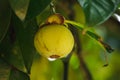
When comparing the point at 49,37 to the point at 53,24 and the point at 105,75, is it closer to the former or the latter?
the point at 53,24

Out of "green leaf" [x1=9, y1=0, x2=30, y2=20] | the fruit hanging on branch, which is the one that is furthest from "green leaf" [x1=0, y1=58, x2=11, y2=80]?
"green leaf" [x1=9, y1=0, x2=30, y2=20]

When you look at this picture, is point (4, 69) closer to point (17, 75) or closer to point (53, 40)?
point (17, 75)

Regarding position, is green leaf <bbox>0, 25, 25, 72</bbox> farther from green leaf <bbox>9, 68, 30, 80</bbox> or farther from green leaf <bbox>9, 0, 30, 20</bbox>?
green leaf <bbox>9, 0, 30, 20</bbox>

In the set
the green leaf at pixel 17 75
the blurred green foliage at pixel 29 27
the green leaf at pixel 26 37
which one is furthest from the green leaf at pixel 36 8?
the green leaf at pixel 17 75

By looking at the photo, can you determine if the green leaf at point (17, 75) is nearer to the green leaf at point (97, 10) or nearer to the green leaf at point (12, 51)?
the green leaf at point (12, 51)

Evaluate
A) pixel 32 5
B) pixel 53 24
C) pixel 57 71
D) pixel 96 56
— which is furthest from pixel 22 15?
pixel 96 56

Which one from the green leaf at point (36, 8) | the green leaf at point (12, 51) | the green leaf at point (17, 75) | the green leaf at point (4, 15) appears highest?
the green leaf at point (36, 8)
